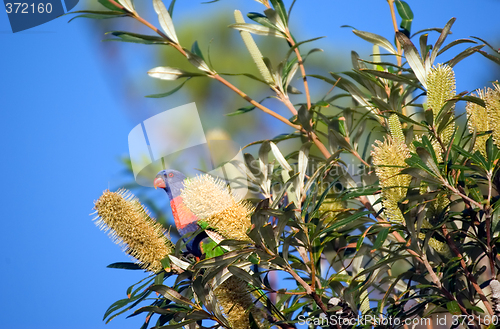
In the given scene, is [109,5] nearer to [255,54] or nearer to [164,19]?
[164,19]

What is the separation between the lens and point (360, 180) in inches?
37.6

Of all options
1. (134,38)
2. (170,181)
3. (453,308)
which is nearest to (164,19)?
(134,38)

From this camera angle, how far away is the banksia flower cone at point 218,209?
0.65 m

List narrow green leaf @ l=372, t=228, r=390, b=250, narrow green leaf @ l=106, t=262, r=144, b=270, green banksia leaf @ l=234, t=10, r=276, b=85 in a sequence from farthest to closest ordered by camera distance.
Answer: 1. green banksia leaf @ l=234, t=10, r=276, b=85
2. narrow green leaf @ l=106, t=262, r=144, b=270
3. narrow green leaf @ l=372, t=228, r=390, b=250

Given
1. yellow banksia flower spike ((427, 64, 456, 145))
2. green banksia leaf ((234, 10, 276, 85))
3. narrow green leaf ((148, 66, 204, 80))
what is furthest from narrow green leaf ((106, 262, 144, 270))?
yellow banksia flower spike ((427, 64, 456, 145))

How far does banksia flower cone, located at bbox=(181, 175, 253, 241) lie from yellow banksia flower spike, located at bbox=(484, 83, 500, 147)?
410 mm

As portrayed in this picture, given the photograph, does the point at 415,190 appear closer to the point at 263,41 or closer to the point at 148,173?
the point at 148,173

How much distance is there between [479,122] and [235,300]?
21.1 inches

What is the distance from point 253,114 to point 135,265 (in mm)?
1881

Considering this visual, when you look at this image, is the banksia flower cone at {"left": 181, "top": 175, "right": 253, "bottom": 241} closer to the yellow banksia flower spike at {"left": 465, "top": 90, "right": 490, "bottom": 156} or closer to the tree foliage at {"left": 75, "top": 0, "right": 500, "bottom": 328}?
the tree foliage at {"left": 75, "top": 0, "right": 500, "bottom": 328}

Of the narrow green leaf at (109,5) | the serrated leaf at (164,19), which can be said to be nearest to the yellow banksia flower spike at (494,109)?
the serrated leaf at (164,19)

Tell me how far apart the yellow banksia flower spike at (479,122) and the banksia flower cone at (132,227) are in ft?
1.89

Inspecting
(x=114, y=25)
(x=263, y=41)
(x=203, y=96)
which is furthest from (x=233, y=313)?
(x=114, y=25)

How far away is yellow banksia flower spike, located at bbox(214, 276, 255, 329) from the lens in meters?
0.74
